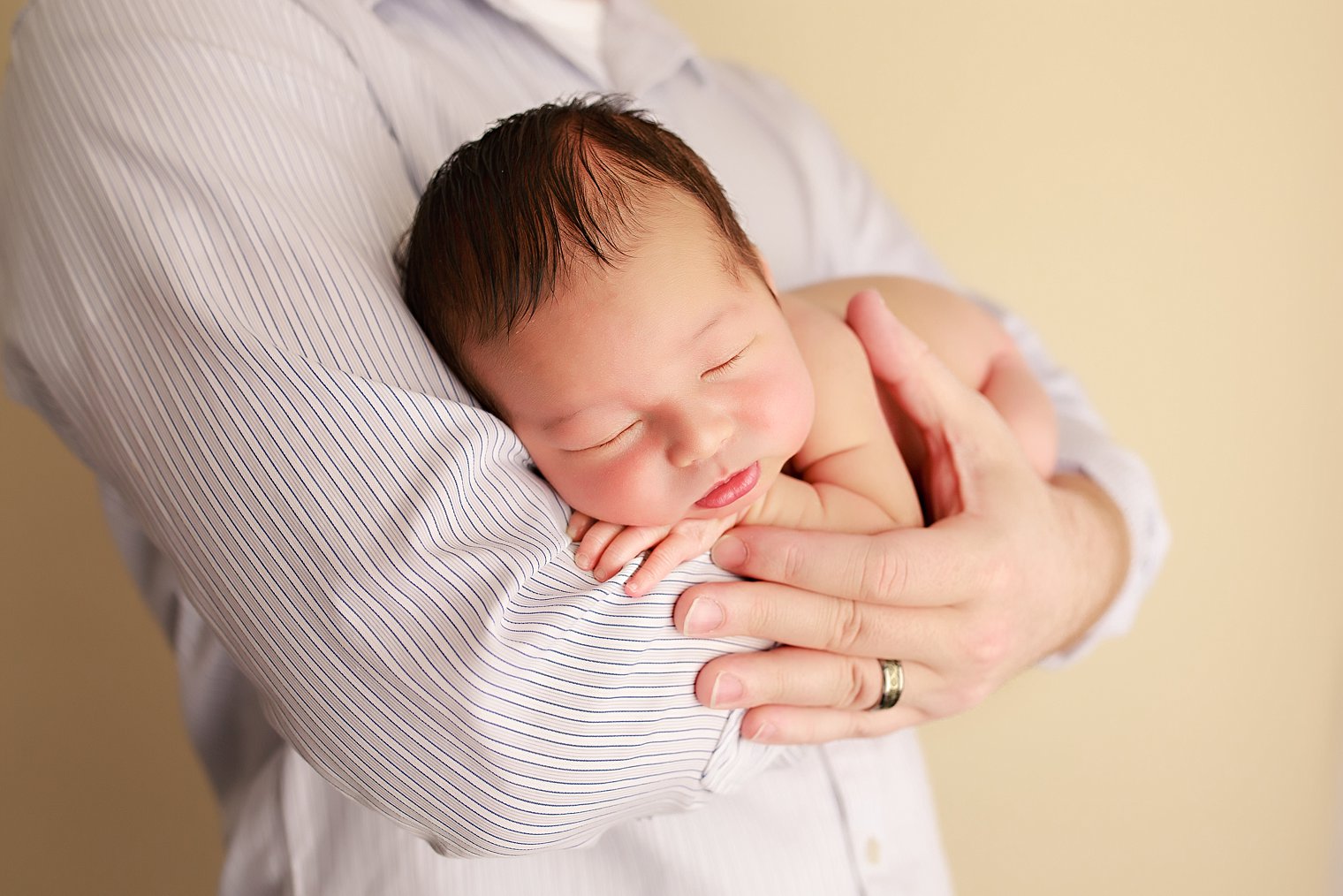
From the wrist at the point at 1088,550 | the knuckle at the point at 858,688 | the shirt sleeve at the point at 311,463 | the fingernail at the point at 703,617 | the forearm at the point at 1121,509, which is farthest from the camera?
the forearm at the point at 1121,509

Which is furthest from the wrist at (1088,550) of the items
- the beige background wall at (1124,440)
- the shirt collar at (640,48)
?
the beige background wall at (1124,440)

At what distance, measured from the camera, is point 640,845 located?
3.65 ft

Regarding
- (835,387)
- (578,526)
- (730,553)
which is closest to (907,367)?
(835,387)

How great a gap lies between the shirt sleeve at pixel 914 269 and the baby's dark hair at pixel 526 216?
0.66 meters

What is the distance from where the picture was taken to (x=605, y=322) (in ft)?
3.12

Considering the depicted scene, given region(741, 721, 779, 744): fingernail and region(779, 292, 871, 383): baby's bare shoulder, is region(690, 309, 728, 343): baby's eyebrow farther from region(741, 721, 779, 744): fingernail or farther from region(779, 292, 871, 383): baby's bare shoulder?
region(741, 721, 779, 744): fingernail

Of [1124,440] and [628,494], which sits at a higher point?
[628,494]

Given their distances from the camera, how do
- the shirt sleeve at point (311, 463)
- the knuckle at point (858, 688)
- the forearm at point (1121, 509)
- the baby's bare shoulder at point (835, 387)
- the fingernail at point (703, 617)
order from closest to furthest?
the shirt sleeve at point (311, 463) → the fingernail at point (703, 617) → the knuckle at point (858, 688) → the baby's bare shoulder at point (835, 387) → the forearm at point (1121, 509)

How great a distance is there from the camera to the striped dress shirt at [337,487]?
836 mm

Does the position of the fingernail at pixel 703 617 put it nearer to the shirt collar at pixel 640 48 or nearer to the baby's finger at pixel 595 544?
the baby's finger at pixel 595 544

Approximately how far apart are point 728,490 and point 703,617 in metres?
0.12

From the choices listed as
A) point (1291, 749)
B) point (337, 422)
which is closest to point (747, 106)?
point (337, 422)

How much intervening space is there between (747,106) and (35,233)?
3.65 ft

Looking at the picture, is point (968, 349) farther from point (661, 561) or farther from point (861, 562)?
point (661, 561)
